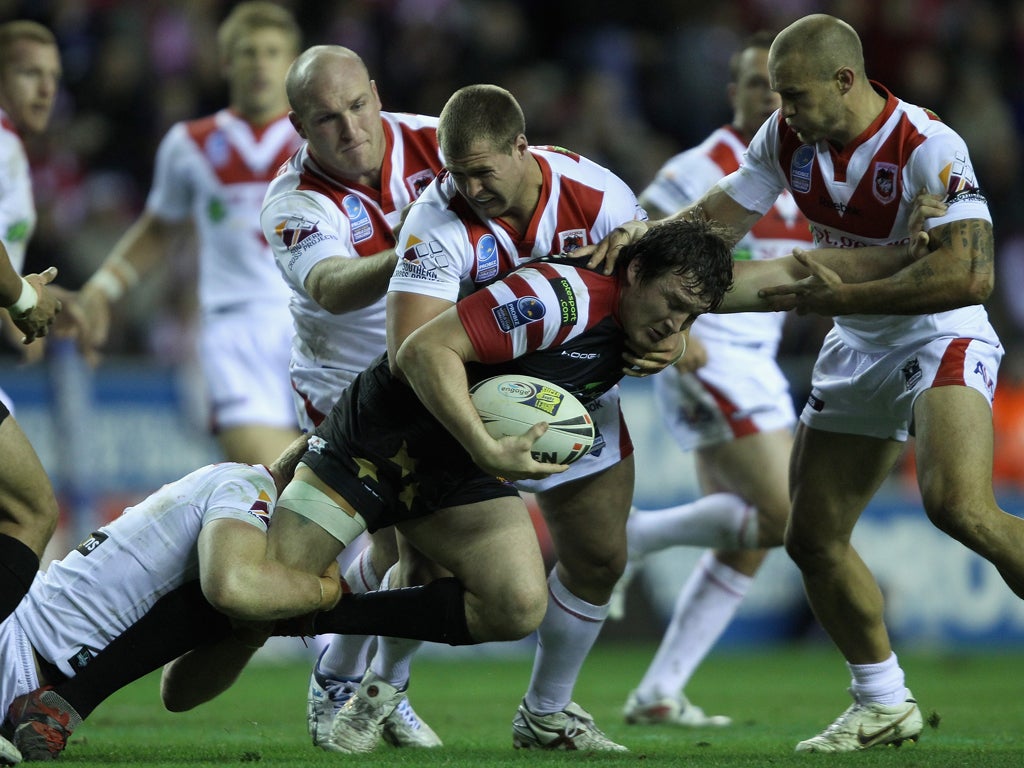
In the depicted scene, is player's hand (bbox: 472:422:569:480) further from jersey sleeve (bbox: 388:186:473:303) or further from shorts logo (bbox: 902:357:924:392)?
shorts logo (bbox: 902:357:924:392)

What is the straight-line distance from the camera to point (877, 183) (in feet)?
16.9

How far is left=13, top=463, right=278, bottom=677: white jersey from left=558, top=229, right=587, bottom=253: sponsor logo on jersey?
1324 mm

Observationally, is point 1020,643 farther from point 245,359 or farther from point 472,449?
point 472,449

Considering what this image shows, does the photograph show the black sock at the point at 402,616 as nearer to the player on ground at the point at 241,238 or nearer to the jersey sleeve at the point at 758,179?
the jersey sleeve at the point at 758,179

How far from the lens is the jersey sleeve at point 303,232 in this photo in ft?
18.2

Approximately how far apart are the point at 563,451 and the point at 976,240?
5.07 feet

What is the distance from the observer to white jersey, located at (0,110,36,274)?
6547 mm

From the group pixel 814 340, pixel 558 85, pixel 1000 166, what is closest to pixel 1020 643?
pixel 814 340

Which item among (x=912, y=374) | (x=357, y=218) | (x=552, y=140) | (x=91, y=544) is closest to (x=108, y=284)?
(x=357, y=218)

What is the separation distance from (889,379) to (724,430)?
1.82 metres

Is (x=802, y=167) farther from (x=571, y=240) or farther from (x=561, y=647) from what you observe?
(x=561, y=647)

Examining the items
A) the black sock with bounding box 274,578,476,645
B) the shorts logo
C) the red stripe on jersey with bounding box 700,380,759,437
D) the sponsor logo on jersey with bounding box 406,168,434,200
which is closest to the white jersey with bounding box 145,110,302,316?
the sponsor logo on jersey with bounding box 406,168,434,200

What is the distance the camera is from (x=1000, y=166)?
43.8 ft

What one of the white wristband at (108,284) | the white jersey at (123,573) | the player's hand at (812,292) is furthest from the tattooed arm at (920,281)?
the white wristband at (108,284)
